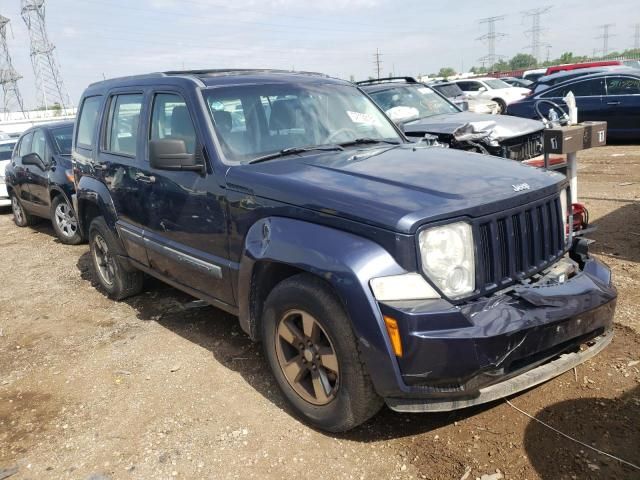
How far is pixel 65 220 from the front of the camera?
8.34 m

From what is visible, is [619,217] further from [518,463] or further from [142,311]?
[142,311]

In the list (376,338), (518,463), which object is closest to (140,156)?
(376,338)

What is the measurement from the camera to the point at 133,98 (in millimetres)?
4691

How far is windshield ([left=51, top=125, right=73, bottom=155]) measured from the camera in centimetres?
841

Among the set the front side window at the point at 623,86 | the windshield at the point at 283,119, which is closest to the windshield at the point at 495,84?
the front side window at the point at 623,86

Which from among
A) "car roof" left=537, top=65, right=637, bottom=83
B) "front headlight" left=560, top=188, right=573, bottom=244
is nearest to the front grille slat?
"front headlight" left=560, top=188, right=573, bottom=244

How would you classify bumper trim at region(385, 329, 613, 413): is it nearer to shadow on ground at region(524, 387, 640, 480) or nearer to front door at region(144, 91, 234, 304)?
shadow on ground at region(524, 387, 640, 480)

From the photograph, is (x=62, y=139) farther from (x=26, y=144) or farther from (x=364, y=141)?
(x=364, y=141)

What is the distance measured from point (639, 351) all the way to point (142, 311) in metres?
4.10

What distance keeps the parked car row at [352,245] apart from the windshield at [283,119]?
0.04ft

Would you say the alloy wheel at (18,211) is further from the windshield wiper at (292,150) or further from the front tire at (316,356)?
the front tire at (316,356)

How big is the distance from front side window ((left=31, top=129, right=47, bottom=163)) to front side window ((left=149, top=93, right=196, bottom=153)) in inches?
198

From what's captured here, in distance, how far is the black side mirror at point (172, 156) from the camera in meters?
3.60

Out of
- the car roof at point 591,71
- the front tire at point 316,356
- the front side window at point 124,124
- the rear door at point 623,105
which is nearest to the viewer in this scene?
the front tire at point 316,356
